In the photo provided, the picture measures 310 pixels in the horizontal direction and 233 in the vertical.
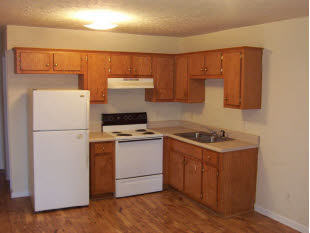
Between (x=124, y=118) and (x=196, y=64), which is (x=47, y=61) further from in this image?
(x=196, y=64)

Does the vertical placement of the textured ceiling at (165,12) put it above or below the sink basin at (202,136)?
above

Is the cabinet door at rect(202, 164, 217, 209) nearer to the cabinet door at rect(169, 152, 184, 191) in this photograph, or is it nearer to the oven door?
the cabinet door at rect(169, 152, 184, 191)

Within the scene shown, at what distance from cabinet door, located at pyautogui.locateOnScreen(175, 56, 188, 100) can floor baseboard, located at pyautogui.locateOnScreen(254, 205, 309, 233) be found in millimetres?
1997

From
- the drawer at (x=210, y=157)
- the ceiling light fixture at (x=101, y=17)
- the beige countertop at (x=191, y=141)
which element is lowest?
the drawer at (x=210, y=157)

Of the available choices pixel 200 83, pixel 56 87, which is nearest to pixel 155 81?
pixel 200 83

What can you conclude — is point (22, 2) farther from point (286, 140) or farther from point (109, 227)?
point (286, 140)

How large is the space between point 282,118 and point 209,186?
4.12 feet

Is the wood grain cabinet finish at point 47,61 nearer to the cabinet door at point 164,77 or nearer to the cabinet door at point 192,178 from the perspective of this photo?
the cabinet door at point 164,77

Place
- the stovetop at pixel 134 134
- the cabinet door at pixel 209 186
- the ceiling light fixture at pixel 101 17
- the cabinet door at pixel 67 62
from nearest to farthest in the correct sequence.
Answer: the ceiling light fixture at pixel 101 17
the cabinet door at pixel 209 186
the cabinet door at pixel 67 62
the stovetop at pixel 134 134

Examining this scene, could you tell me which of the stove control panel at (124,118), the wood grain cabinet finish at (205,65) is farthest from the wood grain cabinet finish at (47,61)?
the wood grain cabinet finish at (205,65)

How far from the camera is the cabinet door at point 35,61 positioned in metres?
4.48

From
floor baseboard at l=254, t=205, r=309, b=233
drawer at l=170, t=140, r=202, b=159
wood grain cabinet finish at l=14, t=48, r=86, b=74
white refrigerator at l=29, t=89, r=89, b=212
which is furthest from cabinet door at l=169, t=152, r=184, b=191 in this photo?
wood grain cabinet finish at l=14, t=48, r=86, b=74

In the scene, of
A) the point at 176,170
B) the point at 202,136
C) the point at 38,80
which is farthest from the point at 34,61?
the point at 202,136

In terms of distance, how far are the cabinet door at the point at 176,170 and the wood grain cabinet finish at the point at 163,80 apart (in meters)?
0.94
